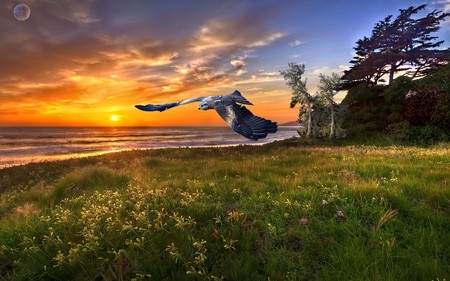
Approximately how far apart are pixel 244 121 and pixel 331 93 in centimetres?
2148

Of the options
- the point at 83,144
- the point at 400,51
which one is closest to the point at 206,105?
the point at 400,51

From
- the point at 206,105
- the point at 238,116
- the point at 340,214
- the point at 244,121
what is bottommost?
the point at 340,214

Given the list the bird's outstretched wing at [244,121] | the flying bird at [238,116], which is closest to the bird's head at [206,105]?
the flying bird at [238,116]

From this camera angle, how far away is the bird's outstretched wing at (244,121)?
5147 millimetres

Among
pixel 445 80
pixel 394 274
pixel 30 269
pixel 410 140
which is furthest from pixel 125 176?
pixel 445 80

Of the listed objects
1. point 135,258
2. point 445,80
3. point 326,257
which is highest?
point 445,80

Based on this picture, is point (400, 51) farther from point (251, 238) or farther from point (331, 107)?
point (251, 238)

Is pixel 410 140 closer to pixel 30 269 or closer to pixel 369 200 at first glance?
pixel 369 200

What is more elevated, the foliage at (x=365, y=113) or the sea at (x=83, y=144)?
the foliage at (x=365, y=113)

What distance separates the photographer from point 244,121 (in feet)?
20.2

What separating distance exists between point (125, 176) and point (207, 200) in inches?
174

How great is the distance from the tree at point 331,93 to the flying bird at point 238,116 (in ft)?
66.0

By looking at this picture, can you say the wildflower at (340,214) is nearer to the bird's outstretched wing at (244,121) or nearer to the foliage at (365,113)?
the bird's outstretched wing at (244,121)

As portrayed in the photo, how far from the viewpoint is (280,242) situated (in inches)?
157
